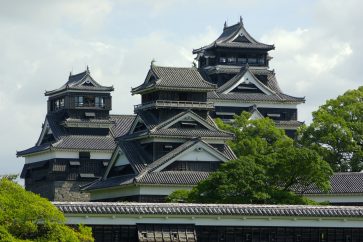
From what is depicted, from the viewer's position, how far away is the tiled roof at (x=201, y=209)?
54.7 meters

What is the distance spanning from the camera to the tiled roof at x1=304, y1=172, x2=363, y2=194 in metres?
78.7

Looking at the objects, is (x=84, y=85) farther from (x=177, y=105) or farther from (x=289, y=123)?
(x=289, y=123)

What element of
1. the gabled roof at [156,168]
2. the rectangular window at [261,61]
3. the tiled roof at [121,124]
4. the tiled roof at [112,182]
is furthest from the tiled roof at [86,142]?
the rectangular window at [261,61]

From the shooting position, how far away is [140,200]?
75.8 metres

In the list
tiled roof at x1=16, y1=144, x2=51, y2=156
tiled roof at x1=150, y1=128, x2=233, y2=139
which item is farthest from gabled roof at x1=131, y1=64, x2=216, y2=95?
tiled roof at x1=16, y1=144, x2=51, y2=156

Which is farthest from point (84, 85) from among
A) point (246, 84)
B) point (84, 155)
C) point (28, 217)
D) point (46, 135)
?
point (28, 217)

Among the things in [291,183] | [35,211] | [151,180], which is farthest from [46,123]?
[35,211]

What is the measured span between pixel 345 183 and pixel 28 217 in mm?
35586

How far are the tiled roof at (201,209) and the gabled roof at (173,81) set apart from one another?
77.1ft

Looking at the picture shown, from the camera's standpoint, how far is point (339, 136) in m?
85.1

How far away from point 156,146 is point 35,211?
31333 millimetres

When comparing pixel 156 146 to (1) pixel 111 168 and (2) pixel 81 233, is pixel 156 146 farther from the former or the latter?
(2) pixel 81 233

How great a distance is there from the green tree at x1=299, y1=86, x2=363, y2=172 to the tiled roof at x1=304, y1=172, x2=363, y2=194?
16.5ft

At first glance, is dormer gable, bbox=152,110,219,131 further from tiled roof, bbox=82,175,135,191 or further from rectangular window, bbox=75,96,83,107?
rectangular window, bbox=75,96,83,107
